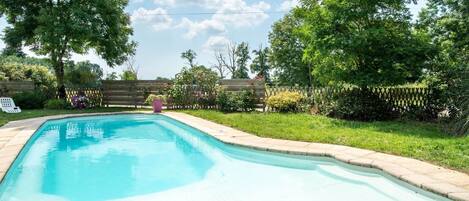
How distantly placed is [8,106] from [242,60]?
31.4 meters

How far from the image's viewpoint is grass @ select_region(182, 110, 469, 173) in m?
5.85

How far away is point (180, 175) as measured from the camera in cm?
632

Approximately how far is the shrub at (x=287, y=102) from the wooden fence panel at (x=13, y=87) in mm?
10731

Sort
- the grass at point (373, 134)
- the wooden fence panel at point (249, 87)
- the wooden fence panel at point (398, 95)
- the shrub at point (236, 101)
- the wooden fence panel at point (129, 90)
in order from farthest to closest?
the wooden fence panel at point (129, 90), the wooden fence panel at point (249, 87), the shrub at point (236, 101), the wooden fence panel at point (398, 95), the grass at point (373, 134)

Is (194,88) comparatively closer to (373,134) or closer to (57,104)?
(57,104)

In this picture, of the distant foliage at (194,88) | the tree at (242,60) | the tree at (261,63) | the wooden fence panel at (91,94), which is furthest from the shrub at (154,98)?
the tree at (261,63)

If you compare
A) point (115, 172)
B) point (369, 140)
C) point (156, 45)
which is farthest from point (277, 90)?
point (156, 45)

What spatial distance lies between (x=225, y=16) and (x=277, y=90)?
18.2 metres

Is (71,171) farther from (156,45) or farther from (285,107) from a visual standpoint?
(156,45)

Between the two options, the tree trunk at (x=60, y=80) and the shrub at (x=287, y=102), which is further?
the tree trunk at (x=60, y=80)

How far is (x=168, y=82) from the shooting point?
15.2m

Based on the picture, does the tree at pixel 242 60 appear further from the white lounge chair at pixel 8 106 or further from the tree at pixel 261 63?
the white lounge chair at pixel 8 106

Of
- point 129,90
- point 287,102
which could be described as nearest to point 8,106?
point 129,90

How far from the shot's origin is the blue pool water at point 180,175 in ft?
16.7
